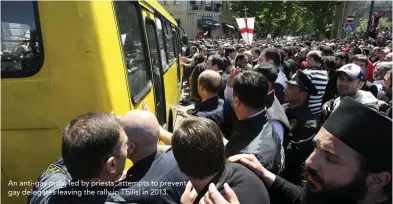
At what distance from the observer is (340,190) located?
1515mm

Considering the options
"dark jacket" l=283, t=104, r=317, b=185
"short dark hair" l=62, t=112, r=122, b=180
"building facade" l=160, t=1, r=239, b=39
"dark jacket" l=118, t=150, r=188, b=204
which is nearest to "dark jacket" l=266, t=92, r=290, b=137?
"dark jacket" l=283, t=104, r=317, b=185

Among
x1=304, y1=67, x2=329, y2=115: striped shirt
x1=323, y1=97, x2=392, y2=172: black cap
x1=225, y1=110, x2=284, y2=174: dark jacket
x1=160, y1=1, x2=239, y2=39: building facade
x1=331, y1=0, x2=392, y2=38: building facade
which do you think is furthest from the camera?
x1=160, y1=1, x2=239, y2=39: building facade

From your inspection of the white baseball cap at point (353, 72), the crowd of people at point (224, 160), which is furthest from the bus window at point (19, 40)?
the white baseball cap at point (353, 72)

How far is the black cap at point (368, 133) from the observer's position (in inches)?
54.9

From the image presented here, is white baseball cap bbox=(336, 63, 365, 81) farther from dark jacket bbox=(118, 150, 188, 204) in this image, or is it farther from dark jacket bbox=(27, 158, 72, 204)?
dark jacket bbox=(27, 158, 72, 204)

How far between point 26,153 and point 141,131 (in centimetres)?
99

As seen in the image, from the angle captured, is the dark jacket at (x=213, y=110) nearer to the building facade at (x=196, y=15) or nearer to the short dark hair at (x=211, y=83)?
the short dark hair at (x=211, y=83)

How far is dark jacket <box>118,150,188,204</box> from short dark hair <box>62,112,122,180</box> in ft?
0.93

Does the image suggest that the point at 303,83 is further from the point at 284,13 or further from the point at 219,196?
the point at 284,13

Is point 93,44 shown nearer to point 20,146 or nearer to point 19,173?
point 20,146

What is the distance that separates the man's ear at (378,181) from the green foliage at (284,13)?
3658 cm

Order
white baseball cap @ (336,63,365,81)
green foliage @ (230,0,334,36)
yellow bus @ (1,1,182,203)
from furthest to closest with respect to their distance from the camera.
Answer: green foliage @ (230,0,334,36) → white baseball cap @ (336,63,365,81) → yellow bus @ (1,1,182,203)

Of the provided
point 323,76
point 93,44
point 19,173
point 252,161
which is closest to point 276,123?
point 252,161

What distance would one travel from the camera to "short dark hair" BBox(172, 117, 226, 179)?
160cm
